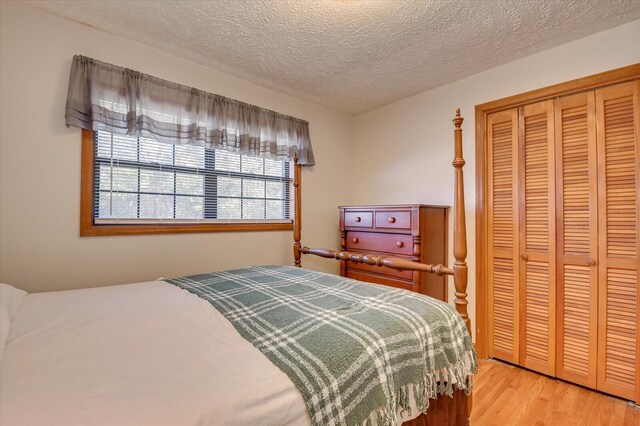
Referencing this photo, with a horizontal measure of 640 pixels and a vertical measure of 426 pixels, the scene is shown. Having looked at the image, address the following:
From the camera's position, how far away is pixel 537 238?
2.25m

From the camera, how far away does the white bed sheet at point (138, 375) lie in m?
0.62

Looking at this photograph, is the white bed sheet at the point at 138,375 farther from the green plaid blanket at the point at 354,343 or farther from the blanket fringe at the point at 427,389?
the blanket fringe at the point at 427,389

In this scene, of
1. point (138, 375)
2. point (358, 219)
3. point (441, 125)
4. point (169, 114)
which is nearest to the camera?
point (138, 375)

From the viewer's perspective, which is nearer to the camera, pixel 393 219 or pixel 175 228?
pixel 175 228

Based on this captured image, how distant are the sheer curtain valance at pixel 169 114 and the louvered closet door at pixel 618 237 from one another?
2.31 m

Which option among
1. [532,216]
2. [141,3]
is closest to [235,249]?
[141,3]

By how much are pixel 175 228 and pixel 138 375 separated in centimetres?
166

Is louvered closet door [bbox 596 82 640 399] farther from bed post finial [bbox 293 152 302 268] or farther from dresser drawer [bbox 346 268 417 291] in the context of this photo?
bed post finial [bbox 293 152 302 268]

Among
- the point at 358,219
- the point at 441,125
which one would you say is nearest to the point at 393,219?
the point at 358,219

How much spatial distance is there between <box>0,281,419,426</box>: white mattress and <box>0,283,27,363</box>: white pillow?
0.03 metres

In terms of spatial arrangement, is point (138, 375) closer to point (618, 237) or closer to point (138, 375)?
point (138, 375)

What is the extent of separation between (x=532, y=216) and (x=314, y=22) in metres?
2.11

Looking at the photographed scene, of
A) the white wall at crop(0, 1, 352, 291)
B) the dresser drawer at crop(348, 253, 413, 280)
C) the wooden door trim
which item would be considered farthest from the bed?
the wooden door trim

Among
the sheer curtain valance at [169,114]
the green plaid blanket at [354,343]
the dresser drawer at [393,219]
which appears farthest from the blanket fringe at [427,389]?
the sheer curtain valance at [169,114]
